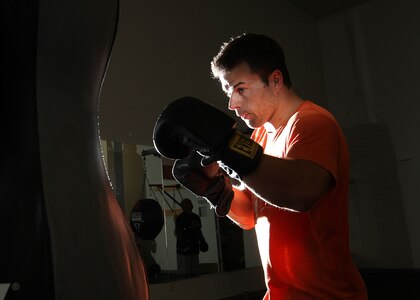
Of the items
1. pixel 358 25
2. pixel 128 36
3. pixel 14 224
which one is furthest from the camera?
pixel 358 25

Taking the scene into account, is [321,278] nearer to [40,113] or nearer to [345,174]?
[345,174]

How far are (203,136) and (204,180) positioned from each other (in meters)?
0.39

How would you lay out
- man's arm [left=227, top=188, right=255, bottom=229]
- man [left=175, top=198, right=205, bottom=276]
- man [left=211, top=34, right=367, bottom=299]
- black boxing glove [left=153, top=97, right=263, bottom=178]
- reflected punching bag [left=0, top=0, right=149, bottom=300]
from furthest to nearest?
man [left=175, top=198, right=205, bottom=276], man's arm [left=227, top=188, right=255, bottom=229], man [left=211, top=34, right=367, bottom=299], black boxing glove [left=153, top=97, right=263, bottom=178], reflected punching bag [left=0, top=0, right=149, bottom=300]

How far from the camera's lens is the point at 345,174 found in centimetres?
111

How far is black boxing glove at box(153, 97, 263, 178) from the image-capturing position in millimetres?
773

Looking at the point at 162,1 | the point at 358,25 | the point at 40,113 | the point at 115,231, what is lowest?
the point at 115,231

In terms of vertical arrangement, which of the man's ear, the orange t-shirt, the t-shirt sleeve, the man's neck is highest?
the man's ear

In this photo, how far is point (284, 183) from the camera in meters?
0.87

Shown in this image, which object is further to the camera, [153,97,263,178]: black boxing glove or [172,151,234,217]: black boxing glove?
[172,151,234,217]: black boxing glove

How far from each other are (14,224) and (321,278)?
84 cm

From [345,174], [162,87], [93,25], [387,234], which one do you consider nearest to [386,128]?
[387,234]

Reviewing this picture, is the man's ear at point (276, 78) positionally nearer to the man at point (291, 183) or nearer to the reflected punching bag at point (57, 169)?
the man at point (291, 183)

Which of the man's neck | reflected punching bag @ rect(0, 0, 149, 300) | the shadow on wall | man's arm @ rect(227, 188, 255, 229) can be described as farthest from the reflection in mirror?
the shadow on wall

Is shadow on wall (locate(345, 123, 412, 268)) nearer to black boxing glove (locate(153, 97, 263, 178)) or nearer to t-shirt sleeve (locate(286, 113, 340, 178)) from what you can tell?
t-shirt sleeve (locate(286, 113, 340, 178))
